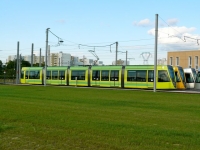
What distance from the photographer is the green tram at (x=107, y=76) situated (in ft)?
126

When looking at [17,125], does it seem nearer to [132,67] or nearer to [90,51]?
[132,67]

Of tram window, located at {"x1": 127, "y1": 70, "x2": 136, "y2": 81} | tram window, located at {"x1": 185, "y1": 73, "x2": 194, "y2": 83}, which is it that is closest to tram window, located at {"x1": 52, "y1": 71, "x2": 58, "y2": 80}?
tram window, located at {"x1": 127, "y1": 70, "x2": 136, "y2": 81}

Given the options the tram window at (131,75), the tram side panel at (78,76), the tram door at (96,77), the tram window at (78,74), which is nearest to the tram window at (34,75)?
the tram side panel at (78,76)

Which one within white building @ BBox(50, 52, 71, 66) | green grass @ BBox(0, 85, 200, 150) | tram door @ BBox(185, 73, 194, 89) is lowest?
green grass @ BBox(0, 85, 200, 150)

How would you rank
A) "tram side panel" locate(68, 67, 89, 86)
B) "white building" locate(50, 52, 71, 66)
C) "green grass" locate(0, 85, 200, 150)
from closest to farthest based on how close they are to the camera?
"green grass" locate(0, 85, 200, 150)
"tram side panel" locate(68, 67, 89, 86)
"white building" locate(50, 52, 71, 66)

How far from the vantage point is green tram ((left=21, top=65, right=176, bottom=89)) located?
126 feet

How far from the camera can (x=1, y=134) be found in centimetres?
881

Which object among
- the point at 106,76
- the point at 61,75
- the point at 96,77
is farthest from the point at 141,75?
the point at 61,75

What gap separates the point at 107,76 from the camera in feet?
141

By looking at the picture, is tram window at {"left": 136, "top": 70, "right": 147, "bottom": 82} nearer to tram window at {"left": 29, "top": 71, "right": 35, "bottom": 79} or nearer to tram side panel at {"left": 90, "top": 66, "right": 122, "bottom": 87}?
tram side panel at {"left": 90, "top": 66, "right": 122, "bottom": 87}

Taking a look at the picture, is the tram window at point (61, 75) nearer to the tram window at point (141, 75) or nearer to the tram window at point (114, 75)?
the tram window at point (114, 75)

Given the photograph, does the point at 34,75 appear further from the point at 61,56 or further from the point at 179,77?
the point at 61,56

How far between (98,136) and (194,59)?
74471 mm

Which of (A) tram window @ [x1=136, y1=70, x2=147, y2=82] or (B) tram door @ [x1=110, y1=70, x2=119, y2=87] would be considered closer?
(A) tram window @ [x1=136, y1=70, x2=147, y2=82]
